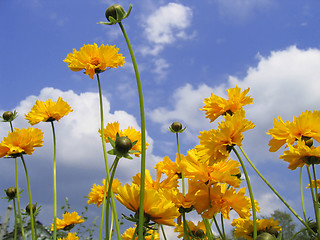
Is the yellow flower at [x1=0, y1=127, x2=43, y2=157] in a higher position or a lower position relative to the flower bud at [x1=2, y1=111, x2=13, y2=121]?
lower

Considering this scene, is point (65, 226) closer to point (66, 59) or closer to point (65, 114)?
point (65, 114)

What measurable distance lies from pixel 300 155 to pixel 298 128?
0.12m

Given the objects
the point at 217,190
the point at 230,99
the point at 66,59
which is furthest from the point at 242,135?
the point at 66,59

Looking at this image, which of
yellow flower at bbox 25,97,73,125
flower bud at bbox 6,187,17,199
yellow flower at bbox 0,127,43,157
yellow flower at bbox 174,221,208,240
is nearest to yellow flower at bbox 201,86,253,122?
yellow flower at bbox 174,221,208,240

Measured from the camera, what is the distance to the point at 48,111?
1884 millimetres

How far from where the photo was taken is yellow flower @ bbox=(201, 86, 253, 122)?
5.20 ft

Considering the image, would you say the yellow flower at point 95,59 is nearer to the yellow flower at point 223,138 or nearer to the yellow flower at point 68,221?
the yellow flower at point 223,138

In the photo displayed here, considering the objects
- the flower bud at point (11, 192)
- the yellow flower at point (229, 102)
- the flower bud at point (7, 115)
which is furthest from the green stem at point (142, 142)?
the flower bud at point (7, 115)

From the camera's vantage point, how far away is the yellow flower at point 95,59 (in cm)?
158

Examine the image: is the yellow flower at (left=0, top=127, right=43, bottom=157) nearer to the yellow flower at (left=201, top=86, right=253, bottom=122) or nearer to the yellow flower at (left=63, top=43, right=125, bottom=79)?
the yellow flower at (left=63, top=43, right=125, bottom=79)

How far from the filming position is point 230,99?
5.24ft

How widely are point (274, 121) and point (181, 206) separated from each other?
0.49m

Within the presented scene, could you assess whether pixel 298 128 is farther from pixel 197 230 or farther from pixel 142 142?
pixel 197 230

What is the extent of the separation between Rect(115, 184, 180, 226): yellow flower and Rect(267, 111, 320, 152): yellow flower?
1.74 ft
